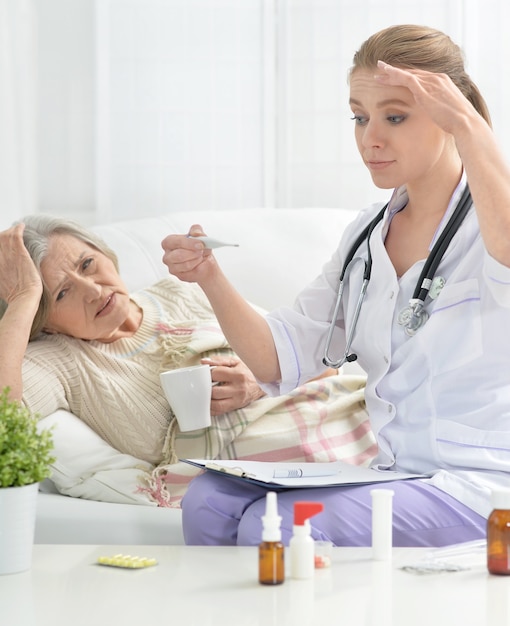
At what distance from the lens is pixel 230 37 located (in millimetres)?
3375

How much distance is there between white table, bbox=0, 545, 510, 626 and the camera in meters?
1.12

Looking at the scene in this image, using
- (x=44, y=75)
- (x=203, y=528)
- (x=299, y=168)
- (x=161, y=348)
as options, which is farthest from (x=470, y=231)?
(x=44, y=75)

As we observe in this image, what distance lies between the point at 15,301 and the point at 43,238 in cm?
20

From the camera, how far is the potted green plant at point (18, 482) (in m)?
1.31

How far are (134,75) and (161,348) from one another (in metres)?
1.46

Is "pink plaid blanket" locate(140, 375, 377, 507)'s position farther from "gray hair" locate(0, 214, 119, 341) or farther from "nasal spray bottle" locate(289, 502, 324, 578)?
"nasal spray bottle" locate(289, 502, 324, 578)

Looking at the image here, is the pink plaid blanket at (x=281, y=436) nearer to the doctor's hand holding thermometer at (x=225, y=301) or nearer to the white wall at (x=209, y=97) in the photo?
the doctor's hand holding thermometer at (x=225, y=301)

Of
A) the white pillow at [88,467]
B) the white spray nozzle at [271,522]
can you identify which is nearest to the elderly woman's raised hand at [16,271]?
the white pillow at [88,467]

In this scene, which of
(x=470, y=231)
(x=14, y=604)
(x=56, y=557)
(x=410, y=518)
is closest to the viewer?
(x=14, y=604)

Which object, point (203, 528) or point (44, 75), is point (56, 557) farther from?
point (44, 75)

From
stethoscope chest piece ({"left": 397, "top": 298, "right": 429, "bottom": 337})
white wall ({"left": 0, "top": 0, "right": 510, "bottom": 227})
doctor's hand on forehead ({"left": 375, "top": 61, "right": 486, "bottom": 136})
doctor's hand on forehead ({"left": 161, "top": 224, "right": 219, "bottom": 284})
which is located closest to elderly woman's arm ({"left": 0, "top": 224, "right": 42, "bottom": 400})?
doctor's hand on forehead ({"left": 161, "top": 224, "right": 219, "bottom": 284})

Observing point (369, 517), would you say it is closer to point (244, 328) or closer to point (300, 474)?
point (300, 474)

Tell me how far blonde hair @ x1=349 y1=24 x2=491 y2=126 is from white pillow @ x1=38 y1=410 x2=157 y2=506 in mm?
920

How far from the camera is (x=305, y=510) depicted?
1.22 metres
